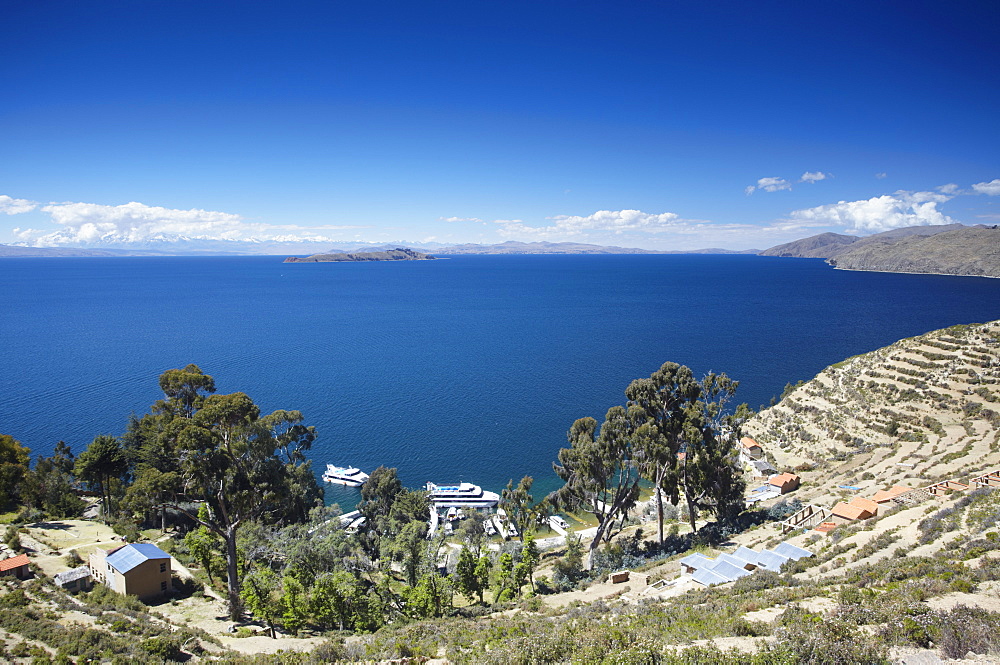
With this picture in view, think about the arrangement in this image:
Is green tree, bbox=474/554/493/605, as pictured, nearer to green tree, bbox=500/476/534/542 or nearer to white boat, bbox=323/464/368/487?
green tree, bbox=500/476/534/542

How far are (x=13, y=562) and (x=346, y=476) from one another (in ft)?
75.8

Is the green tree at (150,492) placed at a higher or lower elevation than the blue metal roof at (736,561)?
higher

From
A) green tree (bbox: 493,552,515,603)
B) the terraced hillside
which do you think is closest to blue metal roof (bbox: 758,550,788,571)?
green tree (bbox: 493,552,515,603)

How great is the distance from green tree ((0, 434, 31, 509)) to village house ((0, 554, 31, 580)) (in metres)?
13.0

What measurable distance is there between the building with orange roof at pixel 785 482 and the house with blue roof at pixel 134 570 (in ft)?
120

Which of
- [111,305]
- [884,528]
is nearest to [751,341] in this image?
[884,528]

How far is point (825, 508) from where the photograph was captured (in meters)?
27.6

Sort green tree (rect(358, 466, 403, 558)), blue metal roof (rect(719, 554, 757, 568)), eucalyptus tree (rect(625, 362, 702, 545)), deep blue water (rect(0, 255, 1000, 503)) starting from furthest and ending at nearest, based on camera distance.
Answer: deep blue water (rect(0, 255, 1000, 503)) → green tree (rect(358, 466, 403, 558)) → eucalyptus tree (rect(625, 362, 702, 545)) → blue metal roof (rect(719, 554, 757, 568))

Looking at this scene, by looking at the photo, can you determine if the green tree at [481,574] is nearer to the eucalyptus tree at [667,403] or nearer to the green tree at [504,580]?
the green tree at [504,580]

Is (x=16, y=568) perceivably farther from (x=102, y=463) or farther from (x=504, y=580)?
(x=504, y=580)

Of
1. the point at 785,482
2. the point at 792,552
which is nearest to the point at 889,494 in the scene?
the point at 785,482

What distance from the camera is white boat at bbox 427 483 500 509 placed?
3956 centimetres

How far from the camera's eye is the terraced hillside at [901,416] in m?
33.1

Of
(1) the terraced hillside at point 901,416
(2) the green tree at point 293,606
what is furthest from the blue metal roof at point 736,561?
(2) the green tree at point 293,606
